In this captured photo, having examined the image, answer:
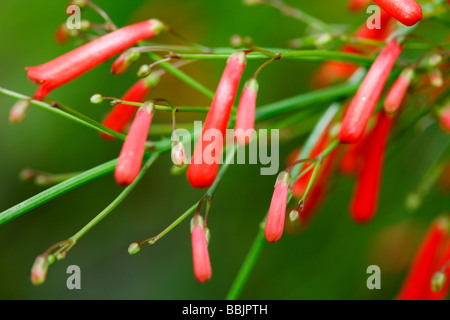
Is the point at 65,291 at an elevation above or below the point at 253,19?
below

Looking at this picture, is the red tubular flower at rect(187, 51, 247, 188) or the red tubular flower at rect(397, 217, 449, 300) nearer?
the red tubular flower at rect(187, 51, 247, 188)

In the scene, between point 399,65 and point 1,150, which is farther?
point 1,150

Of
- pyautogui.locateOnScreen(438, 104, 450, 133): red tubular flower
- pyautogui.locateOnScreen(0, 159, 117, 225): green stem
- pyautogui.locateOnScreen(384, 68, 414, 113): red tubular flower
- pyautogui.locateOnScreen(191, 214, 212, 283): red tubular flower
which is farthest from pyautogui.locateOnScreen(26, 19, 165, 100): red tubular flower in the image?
pyautogui.locateOnScreen(438, 104, 450, 133): red tubular flower

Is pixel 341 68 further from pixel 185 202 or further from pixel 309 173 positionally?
pixel 185 202

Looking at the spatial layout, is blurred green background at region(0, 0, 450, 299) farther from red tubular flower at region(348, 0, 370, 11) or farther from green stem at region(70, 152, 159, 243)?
green stem at region(70, 152, 159, 243)

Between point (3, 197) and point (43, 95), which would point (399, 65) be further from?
point (3, 197)

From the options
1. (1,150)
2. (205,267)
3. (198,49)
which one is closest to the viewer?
(205,267)
